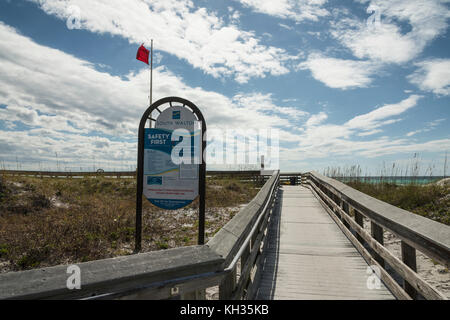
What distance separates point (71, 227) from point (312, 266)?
5734 millimetres

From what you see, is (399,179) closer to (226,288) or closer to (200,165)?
(200,165)

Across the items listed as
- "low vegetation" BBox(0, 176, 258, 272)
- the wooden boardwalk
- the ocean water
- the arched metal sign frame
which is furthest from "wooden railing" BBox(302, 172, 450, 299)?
the ocean water

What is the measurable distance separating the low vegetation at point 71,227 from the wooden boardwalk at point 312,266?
2.24m

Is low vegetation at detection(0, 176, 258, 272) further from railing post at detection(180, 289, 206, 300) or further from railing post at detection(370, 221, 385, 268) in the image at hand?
railing post at detection(180, 289, 206, 300)

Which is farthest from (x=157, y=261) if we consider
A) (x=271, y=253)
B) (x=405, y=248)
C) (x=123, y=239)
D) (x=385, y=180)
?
(x=385, y=180)

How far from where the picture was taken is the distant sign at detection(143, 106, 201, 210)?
14.4 ft

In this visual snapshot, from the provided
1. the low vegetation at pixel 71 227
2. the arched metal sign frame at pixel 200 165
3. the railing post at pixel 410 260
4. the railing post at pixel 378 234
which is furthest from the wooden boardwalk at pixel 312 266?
the low vegetation at pixel 71 227

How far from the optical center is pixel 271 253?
17.4 ft

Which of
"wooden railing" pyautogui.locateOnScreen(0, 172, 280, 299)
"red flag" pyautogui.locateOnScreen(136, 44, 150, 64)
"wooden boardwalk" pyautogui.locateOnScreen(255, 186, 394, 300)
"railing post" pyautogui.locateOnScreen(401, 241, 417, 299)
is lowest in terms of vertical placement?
"wooden boardwalk" pyautogui.locateOnScreen(255, 186, 394, 300)

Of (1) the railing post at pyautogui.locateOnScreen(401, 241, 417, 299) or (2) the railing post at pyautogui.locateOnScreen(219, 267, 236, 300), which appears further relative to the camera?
(1) the railing post at pyautogui.locateOnScreen(401, 241, 417, 299)

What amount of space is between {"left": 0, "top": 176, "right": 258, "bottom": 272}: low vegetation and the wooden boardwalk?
2239mm

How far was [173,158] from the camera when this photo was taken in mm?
4414
